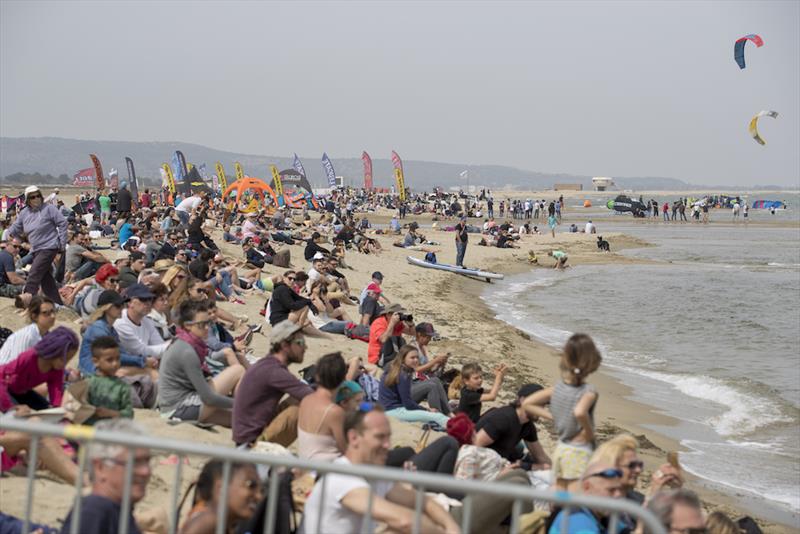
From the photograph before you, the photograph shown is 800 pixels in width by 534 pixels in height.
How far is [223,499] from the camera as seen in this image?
11.6ft

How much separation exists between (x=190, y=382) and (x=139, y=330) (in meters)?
1.36

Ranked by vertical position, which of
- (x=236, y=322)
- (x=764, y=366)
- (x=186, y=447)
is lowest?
(x=764, y=366)

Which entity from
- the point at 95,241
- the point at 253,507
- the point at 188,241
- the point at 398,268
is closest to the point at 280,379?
the point at 253,507

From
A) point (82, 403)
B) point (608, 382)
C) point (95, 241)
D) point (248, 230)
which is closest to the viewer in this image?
point (82, 403)

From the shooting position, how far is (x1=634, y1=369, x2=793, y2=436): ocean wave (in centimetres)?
1196

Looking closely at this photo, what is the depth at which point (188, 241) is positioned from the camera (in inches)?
711

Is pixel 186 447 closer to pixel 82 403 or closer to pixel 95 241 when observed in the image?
pixel 82 403

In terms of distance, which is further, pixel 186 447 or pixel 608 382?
pixel 608 382

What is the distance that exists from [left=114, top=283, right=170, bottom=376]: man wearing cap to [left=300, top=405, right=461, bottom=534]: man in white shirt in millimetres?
4478

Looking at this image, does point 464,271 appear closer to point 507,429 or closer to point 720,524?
point 507,429

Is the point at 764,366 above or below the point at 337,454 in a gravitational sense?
below

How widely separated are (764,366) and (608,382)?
414 cm

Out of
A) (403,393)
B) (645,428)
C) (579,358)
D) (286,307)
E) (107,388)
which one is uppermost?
(579,358)

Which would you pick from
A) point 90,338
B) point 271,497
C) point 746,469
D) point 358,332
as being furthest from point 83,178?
point 271,497
